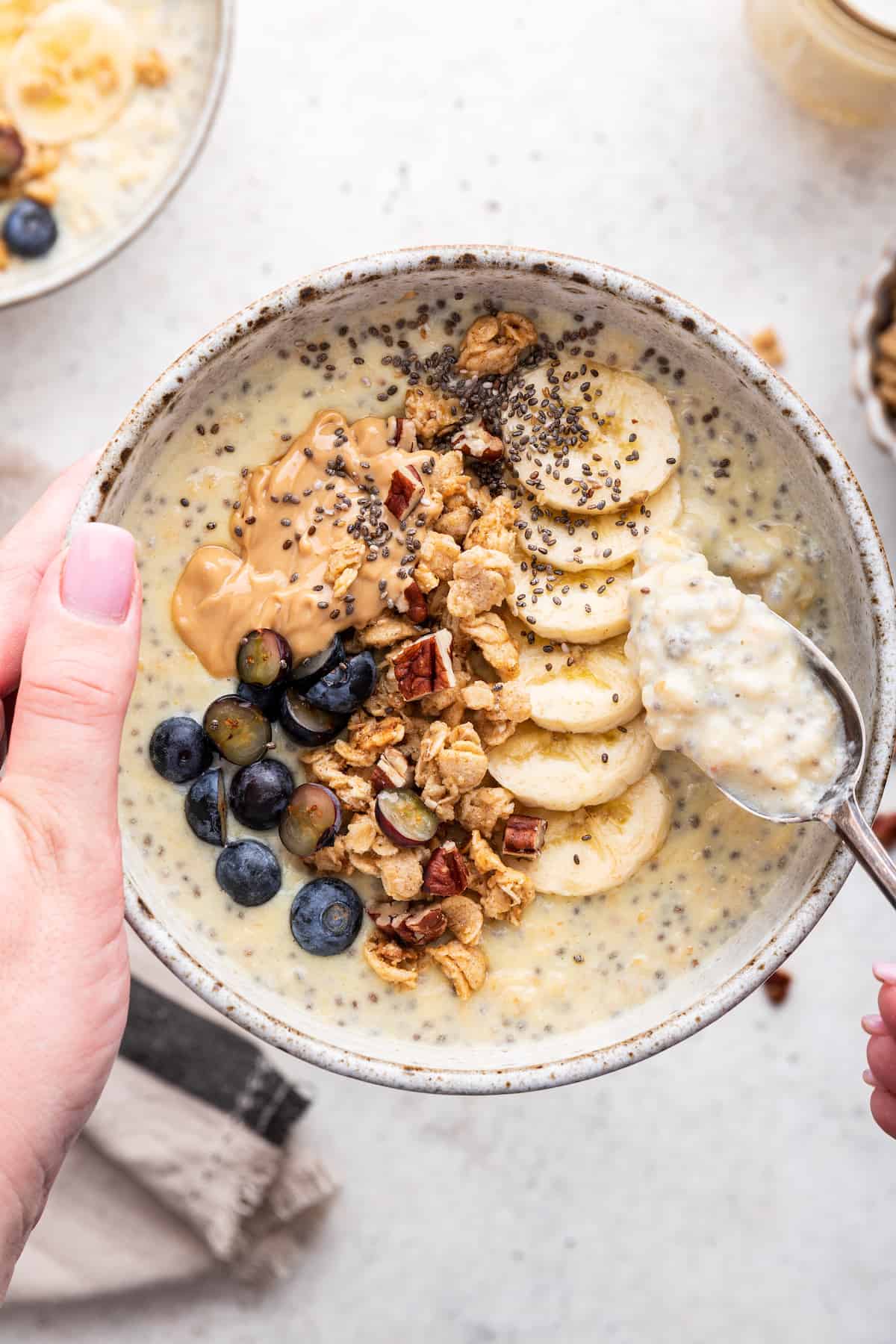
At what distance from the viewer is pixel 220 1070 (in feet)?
6.79

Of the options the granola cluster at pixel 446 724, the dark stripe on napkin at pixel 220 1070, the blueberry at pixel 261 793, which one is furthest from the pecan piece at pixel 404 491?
the dark stripe on napkin at pixel 220 1070

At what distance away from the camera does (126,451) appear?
1495 millimetres

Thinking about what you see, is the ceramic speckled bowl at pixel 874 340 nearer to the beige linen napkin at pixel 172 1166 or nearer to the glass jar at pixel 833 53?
the glass jar at pixel 833 53

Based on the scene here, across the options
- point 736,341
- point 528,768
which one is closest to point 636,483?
point 736,341

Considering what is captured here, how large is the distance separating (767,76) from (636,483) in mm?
968

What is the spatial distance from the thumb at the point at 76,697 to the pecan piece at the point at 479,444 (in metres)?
0.46

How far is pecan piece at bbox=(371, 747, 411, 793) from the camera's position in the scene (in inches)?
61.2

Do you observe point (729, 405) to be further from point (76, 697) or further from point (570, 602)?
point (76, 697)

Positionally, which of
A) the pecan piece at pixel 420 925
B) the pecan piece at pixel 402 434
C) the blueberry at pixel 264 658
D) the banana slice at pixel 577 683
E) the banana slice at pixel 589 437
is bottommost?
the pecan piece at pixel 420 925

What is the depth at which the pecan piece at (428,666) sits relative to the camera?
152cm

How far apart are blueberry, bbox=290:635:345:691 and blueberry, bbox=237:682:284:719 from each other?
3cm

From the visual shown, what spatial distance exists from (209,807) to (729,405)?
34.2 inches

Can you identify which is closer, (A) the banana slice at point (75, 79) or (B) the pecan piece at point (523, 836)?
(B) the pecan piece at point (523, 836)

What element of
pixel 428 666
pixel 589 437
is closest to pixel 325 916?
pixel 428 666
